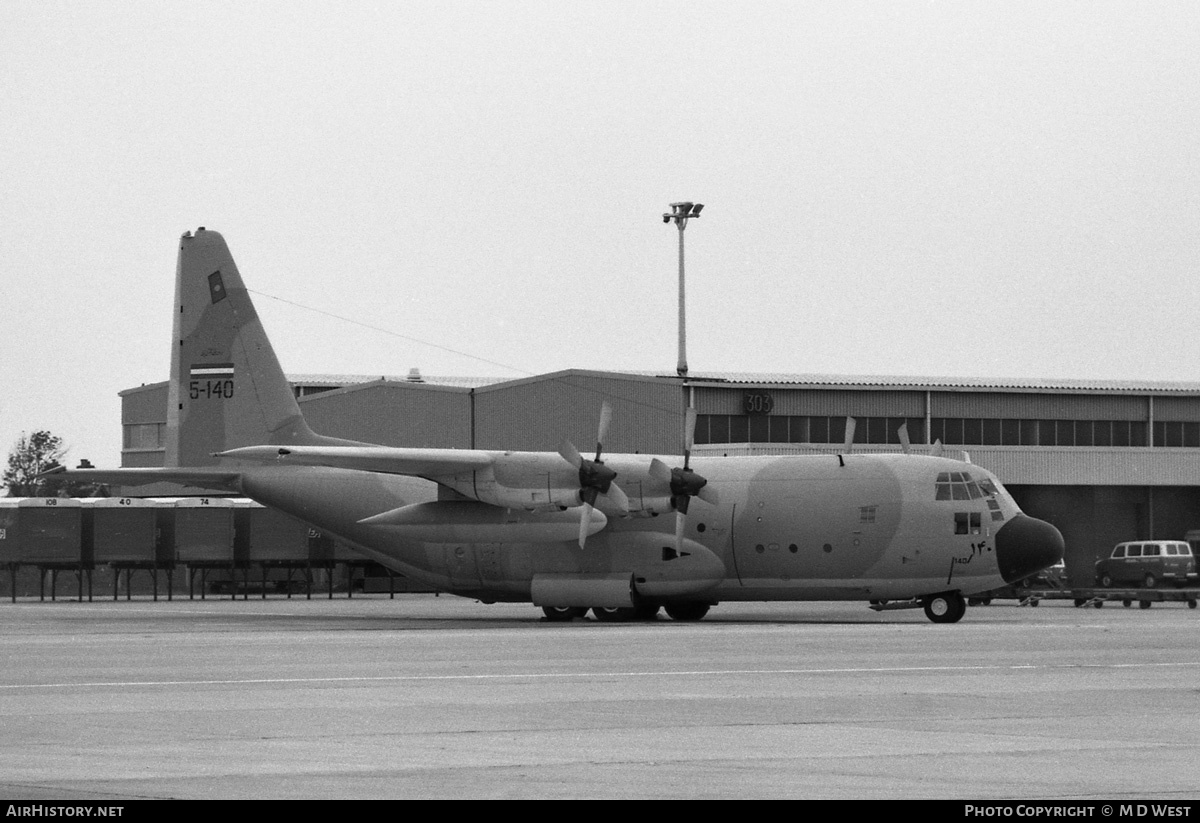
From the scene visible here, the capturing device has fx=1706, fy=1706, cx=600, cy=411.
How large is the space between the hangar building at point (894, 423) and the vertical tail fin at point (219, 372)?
27.1 metres

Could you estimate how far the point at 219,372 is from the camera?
4759cm

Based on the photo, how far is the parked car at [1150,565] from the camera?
2648 inches

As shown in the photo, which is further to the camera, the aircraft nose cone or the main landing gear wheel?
the main landing gear wheel

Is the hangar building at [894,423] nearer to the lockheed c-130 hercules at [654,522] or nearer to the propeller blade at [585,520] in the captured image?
the lockheed c-130 hercules at [654,522]

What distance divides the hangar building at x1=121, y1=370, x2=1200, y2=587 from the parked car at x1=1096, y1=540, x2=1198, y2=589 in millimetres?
7457

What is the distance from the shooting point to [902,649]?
2922 centimetres

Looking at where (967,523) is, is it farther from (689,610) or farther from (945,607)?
(689,610)

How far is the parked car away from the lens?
6725cm

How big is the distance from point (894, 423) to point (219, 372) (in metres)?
38.0

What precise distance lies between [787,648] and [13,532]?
4580 centimetres

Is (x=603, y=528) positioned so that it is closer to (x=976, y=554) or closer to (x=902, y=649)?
(x=976, y=554)

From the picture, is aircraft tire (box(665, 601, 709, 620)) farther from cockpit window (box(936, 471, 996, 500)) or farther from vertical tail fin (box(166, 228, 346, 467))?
vertical tail fin (box(166, 228, 346, 467))

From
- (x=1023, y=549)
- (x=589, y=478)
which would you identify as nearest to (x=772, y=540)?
(x=589, y=478)

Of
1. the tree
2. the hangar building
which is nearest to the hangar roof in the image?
the hangar building
